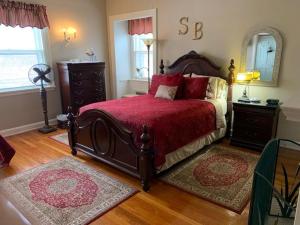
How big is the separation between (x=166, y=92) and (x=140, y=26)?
2.46 metres

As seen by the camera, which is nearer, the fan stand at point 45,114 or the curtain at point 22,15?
the curtain at point 22,15

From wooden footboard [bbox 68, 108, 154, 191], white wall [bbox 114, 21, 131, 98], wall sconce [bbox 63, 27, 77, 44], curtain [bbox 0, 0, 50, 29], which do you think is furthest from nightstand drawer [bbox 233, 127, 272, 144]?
curtain [bbox 0, 0, 50, 29]

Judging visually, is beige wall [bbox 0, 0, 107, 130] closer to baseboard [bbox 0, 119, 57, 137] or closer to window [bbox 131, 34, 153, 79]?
baseboard [bbox 0, 119, 57, 137]

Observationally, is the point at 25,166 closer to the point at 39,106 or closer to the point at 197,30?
the point at 39,106

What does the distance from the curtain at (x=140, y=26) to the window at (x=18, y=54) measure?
2.07m

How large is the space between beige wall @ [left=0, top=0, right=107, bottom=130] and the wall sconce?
0.27 feet

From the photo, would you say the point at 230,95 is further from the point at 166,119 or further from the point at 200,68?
the point at 166,119

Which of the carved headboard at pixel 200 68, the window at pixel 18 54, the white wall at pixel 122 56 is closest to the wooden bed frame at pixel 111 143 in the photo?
the carved headboard at pixel 200 68

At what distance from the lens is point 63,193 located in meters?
2.42

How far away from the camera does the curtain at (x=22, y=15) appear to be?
12.4ft

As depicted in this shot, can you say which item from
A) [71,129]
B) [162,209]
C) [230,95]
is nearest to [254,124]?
[230,95]

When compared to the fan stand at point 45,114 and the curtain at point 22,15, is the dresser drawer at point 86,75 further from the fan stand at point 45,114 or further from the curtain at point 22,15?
the curtain at point 22,15

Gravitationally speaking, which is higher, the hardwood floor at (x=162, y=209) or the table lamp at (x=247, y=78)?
the table lamp at (x=247, y=78)

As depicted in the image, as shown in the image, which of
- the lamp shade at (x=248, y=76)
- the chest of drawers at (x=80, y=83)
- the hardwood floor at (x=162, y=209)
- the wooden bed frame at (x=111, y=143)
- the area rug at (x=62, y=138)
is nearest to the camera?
the hardwood floor at (x=162, y=209)
